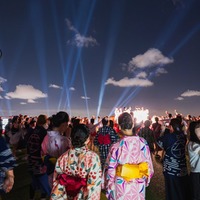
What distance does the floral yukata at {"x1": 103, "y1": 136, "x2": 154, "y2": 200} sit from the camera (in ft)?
11.6

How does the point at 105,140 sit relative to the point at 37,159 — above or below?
above

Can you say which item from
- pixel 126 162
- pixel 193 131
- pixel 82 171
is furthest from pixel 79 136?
pixel 193 131

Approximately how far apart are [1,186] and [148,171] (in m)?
2.13

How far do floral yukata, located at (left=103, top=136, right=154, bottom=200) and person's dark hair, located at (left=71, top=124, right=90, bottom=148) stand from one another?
25.4 inches

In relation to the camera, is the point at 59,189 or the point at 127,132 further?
the point at 127,132

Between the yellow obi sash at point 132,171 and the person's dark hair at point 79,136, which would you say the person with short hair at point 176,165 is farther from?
the person's dark hair at point 79,136

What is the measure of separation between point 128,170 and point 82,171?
2.64 feet

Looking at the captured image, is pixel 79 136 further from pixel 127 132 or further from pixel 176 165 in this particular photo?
pixel 176 165

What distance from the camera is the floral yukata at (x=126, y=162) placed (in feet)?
11.6

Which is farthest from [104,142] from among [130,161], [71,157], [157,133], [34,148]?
[157,133]

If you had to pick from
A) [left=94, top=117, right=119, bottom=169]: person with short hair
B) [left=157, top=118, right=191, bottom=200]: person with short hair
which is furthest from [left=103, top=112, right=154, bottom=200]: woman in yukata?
[left=94, top=117, right=119, bottom=169]: person with short hair

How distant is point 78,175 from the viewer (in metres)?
3.07

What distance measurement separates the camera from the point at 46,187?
5188 millimetres

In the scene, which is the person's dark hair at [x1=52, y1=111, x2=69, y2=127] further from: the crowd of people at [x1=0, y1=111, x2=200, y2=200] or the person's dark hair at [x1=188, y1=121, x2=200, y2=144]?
the person's dark hair at [x1=188, y1=121, x2=200, y2=144]
